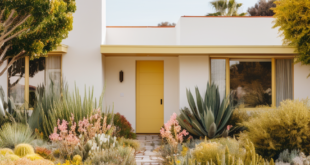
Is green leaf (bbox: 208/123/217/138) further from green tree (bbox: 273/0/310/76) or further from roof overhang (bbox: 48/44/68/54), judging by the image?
roof overhang (bbox: 48/44/68/54)

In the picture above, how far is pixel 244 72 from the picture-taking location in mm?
8695

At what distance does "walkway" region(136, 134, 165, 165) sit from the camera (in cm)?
609

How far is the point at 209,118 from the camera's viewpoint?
22.8 feet

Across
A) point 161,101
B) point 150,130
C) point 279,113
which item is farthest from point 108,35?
point 279,113

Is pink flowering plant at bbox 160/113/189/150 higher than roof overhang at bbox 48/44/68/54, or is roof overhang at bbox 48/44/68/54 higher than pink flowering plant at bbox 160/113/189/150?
roof overhang at bbox 48/44/68/54

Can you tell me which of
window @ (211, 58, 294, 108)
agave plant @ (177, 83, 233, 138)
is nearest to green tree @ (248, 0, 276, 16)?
window @ (211, 58, 294, 108)

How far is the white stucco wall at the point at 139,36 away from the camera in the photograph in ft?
33.4

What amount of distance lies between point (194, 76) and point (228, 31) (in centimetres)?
202

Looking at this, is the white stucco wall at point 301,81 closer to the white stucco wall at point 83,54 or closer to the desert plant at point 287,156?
the desert plant at point 287,156

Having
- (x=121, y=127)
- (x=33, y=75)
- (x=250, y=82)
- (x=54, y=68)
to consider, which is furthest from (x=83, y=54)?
(x=250, y=82)

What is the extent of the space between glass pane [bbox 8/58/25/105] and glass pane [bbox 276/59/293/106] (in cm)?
783

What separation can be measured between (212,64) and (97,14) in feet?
12.5

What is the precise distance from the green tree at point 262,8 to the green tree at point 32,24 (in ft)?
78.1

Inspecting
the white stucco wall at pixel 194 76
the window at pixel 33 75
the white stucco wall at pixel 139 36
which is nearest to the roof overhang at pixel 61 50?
the window at pixel 33 75
